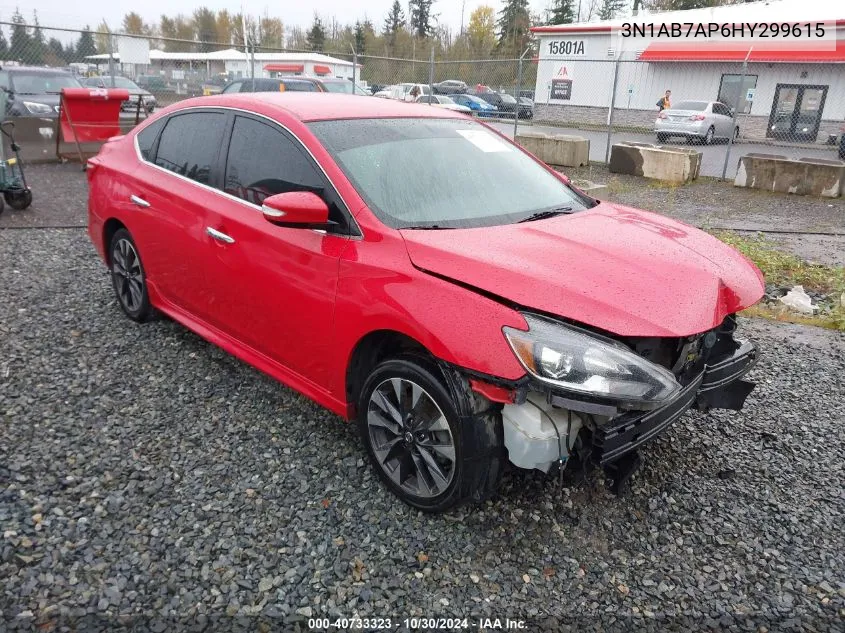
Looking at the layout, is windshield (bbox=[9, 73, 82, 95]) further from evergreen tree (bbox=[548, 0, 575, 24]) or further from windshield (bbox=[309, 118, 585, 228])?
evergreen tree (bbox=[548, 0, 575, 24])

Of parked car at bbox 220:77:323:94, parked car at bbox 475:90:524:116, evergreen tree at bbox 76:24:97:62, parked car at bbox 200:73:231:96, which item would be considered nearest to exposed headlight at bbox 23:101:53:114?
evergreen tree at bbox 76:24:97:62

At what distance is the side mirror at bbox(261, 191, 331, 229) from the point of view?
2.79 metres

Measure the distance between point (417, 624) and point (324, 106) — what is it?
2606 millimetres

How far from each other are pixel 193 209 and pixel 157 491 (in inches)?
63.8

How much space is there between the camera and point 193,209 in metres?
3.69

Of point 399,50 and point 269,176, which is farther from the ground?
point 399,50

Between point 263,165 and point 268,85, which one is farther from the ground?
point 268,85

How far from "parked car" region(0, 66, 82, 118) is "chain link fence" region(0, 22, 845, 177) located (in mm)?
43

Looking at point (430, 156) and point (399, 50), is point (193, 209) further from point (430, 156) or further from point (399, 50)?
point (399, 50)

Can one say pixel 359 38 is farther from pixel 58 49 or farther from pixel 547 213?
pixel 547 213

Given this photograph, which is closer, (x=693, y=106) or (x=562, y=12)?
(x=693, y=106)

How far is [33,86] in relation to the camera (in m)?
14.8

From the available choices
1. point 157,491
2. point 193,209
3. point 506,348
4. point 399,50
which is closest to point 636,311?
point 506,348

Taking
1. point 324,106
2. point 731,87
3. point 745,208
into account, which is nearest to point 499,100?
point 731,87
